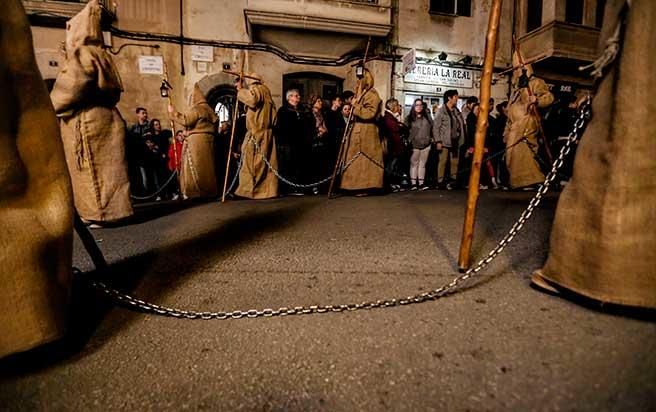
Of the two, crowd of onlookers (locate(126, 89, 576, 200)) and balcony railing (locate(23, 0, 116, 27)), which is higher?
balcony railing (locate(23, 0, 116, 27))

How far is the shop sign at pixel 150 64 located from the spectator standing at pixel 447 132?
8521 mm

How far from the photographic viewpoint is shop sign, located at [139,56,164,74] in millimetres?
11438

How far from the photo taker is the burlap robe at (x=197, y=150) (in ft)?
24.2

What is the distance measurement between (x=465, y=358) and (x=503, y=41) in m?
16.0

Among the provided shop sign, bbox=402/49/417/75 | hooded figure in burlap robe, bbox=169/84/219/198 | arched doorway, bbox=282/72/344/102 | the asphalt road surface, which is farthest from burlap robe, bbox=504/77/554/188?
arched doorway, bbox=282/72/344/102

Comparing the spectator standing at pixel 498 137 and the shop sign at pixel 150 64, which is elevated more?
the shop sign at pixel 150 64

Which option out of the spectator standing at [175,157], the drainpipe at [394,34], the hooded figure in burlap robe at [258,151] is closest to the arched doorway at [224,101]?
the spectator standing at [175,157]

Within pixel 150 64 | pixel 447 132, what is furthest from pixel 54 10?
pixel 447 132

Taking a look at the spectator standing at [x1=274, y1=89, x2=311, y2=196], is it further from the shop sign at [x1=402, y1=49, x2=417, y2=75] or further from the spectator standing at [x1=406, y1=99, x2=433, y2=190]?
the shop sign at [x1=402, y1=49, x2=417, y2=75]

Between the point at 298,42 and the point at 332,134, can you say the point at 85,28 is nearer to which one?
the point at 332,134

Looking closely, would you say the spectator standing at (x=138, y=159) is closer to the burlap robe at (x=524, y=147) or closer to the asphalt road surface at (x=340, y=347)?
the asphalt road surface at (x=340, y=347)

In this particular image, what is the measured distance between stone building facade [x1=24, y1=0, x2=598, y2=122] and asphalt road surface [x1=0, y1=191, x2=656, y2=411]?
9170mm

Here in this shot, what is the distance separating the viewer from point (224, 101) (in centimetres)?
1208

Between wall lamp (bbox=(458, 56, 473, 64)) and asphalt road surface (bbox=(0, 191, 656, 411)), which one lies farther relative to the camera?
wall lamp (bbox=(458, 56, 473, 64))
